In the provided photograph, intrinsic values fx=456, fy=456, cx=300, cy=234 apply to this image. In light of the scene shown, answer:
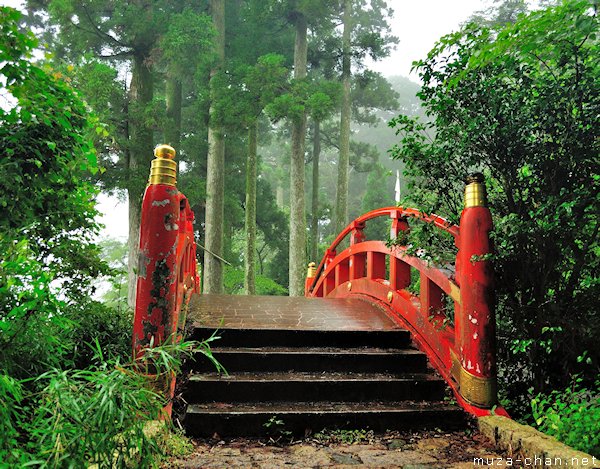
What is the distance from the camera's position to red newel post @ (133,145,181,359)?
337cm

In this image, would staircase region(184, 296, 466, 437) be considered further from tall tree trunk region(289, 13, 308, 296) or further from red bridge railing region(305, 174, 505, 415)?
tall tree trunk region(289, 13, 308, 296)

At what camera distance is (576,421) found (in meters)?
2.69

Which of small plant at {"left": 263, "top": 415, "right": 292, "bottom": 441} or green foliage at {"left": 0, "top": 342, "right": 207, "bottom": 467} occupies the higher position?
green foliage at {"left": 0, "top": 342, "right": 207, "bottom": 467}

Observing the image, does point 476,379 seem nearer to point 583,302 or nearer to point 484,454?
point 484,454

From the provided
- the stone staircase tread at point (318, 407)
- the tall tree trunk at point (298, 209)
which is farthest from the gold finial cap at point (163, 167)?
the tall tree trunk at point (298, 209)

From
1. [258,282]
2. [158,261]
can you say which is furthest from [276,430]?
[258,282]

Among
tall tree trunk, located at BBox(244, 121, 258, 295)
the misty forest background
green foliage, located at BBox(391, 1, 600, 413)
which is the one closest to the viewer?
the misty forest background

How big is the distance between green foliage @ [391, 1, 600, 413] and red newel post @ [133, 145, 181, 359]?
2.05 meters

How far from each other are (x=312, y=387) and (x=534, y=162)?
92.4 inches

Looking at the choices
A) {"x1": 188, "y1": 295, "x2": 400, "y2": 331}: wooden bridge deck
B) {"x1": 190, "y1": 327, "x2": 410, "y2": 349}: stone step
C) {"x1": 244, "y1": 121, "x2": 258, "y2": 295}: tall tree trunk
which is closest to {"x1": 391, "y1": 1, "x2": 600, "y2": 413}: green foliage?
{"x1": 190, "y1": 327, "x2": 410, "y2": 349}: stone step

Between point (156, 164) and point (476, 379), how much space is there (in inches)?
116

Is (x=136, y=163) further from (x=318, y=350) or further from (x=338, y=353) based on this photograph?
(x=338, y=353)

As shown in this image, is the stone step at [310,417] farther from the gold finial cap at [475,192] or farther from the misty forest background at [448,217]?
the gold finial cap at [475,192]

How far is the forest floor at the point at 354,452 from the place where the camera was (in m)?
2.73
